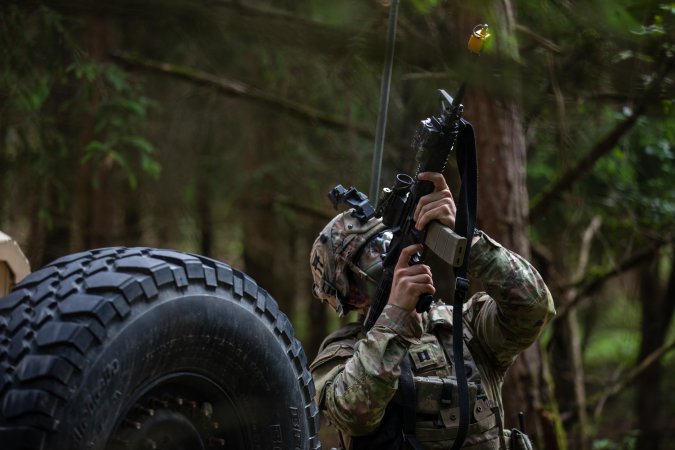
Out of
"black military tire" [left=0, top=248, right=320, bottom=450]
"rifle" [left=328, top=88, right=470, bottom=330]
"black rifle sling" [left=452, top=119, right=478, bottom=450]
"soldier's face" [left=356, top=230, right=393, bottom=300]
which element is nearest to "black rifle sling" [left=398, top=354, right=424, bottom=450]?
Result: "black rifle sling" [left=452, top=119, right=478, bottom=450]

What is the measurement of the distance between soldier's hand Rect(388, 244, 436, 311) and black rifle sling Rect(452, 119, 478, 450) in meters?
0.12

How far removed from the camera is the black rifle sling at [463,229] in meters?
2.91

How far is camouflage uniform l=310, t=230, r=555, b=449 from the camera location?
3018mm

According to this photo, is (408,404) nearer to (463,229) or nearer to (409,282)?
(409,282)


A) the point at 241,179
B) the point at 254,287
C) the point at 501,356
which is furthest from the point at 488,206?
the point at 241,179

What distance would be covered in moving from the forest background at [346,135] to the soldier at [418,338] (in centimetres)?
77

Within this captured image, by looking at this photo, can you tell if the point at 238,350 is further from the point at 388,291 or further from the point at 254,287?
the point at 388,291

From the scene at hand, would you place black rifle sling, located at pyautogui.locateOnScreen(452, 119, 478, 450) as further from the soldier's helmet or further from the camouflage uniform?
the soldier's helmet

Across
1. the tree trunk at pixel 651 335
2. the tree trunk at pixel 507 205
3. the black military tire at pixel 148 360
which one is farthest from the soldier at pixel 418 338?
the tree trunk at pixel 651 335

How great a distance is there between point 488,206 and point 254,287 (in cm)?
322

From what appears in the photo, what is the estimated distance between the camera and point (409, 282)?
3.02m

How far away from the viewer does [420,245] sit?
3.04 metres

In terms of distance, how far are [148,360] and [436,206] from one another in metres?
1.35

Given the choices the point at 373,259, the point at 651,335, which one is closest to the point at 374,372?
the point at 373,259
